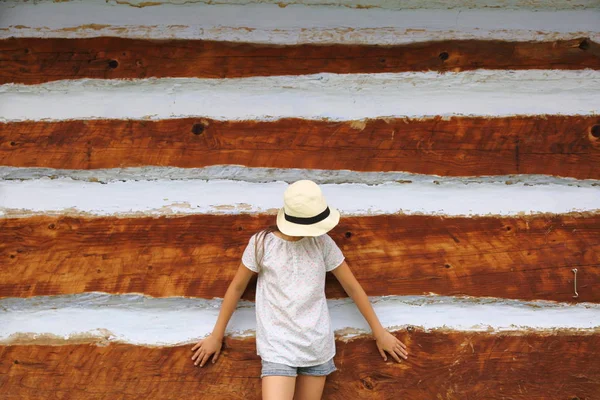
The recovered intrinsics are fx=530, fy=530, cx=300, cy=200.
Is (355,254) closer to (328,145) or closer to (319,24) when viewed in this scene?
(328,145)

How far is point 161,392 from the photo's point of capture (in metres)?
2.17

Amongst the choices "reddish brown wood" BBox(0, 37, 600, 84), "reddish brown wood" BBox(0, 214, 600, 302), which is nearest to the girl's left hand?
"reddish brown wood" BBox(0, 214, 600, 302)

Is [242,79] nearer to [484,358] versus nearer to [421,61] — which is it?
[421,61]

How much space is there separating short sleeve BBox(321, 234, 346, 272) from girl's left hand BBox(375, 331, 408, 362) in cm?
35

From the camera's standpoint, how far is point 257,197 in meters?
2.21

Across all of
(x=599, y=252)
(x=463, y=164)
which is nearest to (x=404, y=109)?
(x=463, y=164)

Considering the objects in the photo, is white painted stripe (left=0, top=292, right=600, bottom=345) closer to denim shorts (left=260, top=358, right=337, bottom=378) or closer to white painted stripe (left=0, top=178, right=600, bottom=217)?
denim shorts (left=260, top=358, right=337, bottom=378)

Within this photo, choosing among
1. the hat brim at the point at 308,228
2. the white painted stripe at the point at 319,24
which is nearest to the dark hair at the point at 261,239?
the hat brim at the point at 308,228

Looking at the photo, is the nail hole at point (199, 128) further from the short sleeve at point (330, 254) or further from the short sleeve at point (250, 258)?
the short sleeve at point (330, 254)

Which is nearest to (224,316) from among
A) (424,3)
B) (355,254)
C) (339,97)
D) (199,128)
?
(355,254)

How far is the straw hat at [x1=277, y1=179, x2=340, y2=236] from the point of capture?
188cm

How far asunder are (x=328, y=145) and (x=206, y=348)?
96cm

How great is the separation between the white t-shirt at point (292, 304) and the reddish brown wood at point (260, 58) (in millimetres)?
753

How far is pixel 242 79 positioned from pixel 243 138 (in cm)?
25
